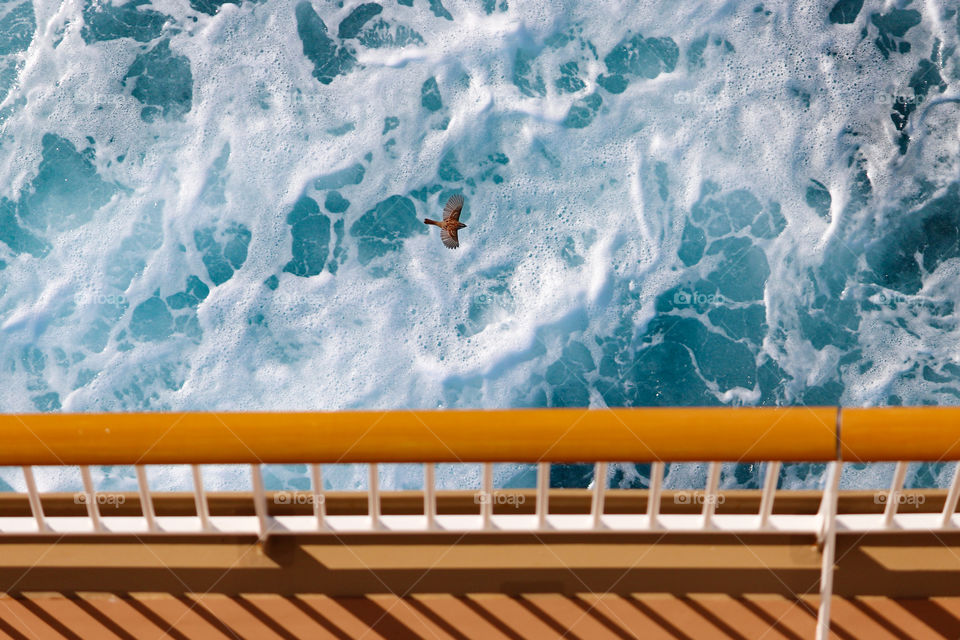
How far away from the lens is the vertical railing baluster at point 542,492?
7.69 feet

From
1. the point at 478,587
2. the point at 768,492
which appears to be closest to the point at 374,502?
the point at 478,587

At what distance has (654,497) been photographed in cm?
249

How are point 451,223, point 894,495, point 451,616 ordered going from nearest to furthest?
1. point 894,495
2. point 451,616
3. point 451,223

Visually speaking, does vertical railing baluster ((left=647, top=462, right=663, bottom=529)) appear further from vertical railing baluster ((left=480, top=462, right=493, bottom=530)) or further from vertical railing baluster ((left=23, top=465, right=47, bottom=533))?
A: vertical railing baluster ((left=23, top=465, right=47, bottom=533))

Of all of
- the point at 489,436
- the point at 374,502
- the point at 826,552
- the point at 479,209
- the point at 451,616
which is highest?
the point at 489,436

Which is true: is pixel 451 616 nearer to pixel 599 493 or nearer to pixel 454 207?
pixel 599 493

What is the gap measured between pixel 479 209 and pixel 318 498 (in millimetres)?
3367

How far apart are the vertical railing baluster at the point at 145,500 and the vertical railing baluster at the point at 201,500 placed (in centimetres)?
14

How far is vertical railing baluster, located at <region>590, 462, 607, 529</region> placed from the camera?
2324 millimetres

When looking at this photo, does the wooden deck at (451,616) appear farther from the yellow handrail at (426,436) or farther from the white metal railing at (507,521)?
the yellow handrail at (426,436)

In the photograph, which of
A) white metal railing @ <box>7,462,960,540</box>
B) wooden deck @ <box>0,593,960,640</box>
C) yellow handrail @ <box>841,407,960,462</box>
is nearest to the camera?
yellow handrail @ <box>841,407,960,462</box>

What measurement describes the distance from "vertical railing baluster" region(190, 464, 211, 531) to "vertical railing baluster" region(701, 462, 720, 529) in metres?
1.59

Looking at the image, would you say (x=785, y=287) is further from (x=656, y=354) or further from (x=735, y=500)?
(x=735, y=500)

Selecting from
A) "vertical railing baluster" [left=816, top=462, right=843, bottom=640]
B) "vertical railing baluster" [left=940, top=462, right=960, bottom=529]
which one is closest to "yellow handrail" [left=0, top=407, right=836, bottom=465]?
"vertical railing baluster" [left=816, top=462, right=843, bottom=640]
